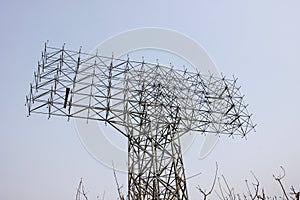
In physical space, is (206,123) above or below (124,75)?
below

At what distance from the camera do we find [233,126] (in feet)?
31.8

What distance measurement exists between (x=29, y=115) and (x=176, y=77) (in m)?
4.86

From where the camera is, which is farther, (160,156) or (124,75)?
(124,75)

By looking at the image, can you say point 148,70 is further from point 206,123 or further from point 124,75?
point 206,123

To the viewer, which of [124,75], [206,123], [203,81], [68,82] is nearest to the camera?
[68,82]

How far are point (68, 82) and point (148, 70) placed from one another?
2.66 meters

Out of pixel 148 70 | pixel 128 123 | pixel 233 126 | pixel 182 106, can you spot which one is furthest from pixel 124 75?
pixel 233 126

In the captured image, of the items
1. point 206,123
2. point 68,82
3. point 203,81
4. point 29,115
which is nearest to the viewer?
point 29,115

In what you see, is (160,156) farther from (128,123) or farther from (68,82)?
(68,82)

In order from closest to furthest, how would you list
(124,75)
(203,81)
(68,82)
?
(68,82), (124,75), (203,81)

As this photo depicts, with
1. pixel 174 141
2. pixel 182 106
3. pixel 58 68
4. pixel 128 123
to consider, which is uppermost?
pixel 58 68

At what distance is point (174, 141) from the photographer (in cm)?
796

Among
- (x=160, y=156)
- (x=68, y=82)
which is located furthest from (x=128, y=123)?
(x=68, y=82)

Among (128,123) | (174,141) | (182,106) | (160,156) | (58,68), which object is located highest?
(58,68)
